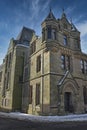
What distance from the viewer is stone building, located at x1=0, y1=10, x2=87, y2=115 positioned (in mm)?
18984

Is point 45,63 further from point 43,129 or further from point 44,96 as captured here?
point 43,129

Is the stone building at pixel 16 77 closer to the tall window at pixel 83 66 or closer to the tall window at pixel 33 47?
A: the tall window at pixel 33 47

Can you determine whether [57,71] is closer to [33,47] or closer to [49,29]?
[49,29]

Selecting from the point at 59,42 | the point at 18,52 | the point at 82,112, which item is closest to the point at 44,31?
the point at 59,42

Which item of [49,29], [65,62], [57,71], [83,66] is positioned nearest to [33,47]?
[49,29]

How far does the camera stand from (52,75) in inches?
754

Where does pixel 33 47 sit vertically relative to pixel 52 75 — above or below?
above

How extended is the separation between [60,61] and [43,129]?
12449mm

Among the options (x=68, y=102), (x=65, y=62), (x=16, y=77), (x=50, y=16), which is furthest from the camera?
(x=16, y=77)

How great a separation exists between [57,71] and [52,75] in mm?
1171

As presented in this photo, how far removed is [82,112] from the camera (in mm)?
20984

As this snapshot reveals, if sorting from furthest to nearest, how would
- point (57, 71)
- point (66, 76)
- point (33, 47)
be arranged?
point (33, 47), point (66, 76), point (57, 71)

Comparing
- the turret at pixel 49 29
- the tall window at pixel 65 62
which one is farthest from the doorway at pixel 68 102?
the turret at pixel 49 29

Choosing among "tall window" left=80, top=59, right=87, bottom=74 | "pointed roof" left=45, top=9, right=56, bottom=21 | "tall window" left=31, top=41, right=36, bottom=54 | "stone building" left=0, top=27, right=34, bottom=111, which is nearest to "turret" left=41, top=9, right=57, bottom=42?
"pointed roof" left=45, top=9, right=56, bottom=21
